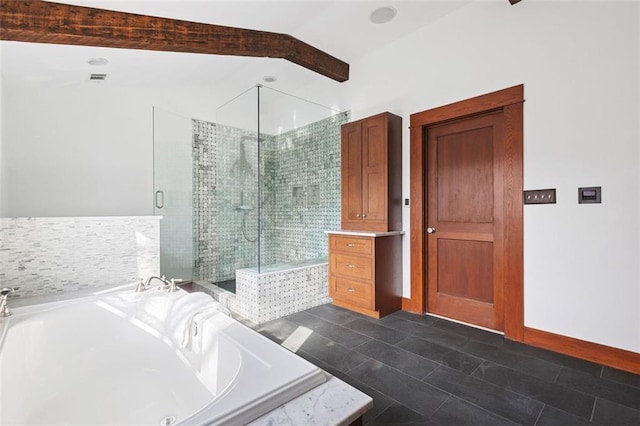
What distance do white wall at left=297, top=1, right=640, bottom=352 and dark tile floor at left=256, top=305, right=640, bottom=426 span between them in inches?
14.6

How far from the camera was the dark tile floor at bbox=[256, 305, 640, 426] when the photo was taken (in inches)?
61.9

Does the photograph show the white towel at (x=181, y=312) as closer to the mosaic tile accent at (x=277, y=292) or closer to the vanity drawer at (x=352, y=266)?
the mosaic tile accent at (x=277, y=292)

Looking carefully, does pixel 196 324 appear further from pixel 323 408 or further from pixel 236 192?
pixel 236 192

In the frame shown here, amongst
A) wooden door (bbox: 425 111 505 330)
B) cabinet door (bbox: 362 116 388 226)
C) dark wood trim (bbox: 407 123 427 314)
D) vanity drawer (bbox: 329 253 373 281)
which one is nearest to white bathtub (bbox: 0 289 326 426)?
vanity drawer (bbox: 329 253 373 281)

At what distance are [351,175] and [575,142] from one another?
6.33ft

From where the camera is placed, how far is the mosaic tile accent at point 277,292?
9.75ft

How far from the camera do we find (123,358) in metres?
2.15

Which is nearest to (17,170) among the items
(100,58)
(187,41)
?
(100,58)

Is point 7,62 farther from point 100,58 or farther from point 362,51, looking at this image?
point 362,51

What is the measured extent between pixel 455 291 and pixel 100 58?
392cm

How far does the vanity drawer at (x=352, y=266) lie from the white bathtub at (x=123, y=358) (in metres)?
1.54

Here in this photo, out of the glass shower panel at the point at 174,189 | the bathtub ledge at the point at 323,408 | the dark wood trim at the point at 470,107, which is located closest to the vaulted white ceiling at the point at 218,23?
the glass shower panel at the point at 174,189

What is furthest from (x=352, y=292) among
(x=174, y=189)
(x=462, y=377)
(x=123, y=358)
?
(x=174, y=189)

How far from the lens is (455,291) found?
295cm
